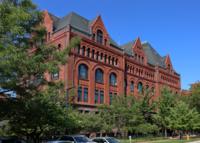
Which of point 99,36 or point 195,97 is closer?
point 99,36

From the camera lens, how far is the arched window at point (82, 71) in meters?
53.5

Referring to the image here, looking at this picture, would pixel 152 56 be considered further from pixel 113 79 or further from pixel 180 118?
pixel 180 118

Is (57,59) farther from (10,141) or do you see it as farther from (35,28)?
(10,141)

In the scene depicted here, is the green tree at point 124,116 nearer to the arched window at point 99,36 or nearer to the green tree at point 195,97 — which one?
the arched window at point 99,36

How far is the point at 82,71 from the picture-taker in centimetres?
5403

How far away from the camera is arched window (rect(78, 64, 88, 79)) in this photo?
53.5 m

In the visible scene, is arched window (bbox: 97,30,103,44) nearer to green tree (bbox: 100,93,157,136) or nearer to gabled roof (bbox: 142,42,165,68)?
green tree (bbox: 100,93,157,136)

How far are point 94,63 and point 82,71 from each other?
10.5ft

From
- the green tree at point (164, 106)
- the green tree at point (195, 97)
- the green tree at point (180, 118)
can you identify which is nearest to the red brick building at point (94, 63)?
the green tree at point (164, 106)

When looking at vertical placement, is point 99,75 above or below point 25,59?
above

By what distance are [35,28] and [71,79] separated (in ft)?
107

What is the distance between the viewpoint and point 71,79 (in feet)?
167

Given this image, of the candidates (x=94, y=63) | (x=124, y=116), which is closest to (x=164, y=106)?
(x=124, y=116)

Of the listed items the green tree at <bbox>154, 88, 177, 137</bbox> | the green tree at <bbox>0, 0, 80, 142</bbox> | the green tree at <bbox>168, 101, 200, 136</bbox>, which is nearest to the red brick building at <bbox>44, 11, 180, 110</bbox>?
the green tree at <bbox>154, 88, 177, 137</bbox>
